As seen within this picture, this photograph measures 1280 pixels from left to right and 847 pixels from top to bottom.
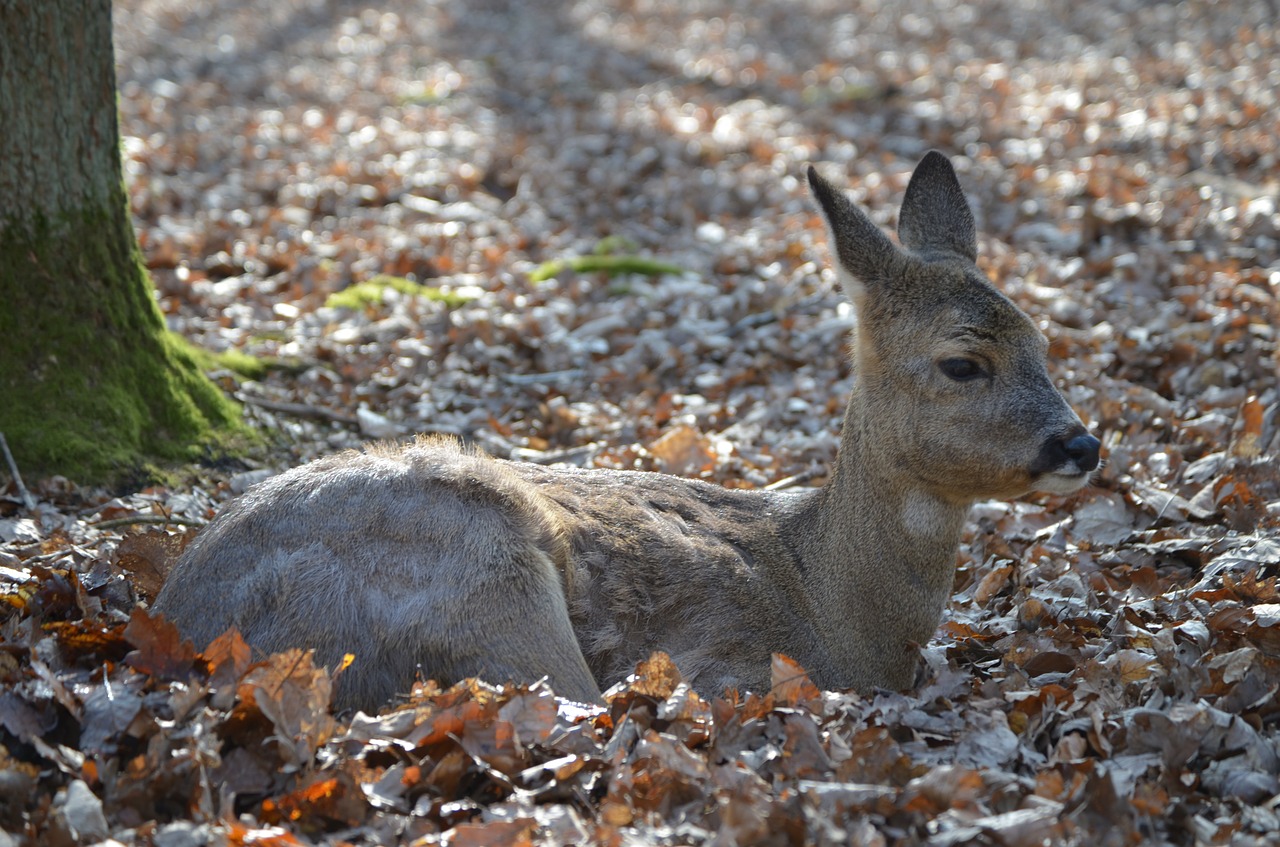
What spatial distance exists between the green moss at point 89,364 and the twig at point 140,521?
0.56 metres

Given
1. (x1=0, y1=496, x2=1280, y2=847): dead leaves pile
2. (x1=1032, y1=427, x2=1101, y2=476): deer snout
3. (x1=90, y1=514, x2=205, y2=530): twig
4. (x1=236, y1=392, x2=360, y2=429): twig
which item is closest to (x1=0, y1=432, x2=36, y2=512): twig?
(x1=90, y1=514, x2=205, y2=530): twig

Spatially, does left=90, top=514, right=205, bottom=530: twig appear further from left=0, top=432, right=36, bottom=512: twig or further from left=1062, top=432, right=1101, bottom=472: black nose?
left=1062, top=432, right=1101, bottom=472: black nose

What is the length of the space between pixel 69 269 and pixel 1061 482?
16.7 feet

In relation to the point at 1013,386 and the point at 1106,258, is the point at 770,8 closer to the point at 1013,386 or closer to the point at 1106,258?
the point at 1106,258

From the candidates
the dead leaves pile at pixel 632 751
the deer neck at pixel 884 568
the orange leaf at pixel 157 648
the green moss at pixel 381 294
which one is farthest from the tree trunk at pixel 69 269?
the deer neck at pixel 884 568

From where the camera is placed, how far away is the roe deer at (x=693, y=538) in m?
4.34

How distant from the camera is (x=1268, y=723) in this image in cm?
400

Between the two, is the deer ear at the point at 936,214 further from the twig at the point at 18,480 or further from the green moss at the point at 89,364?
the twig at the point at 18,480

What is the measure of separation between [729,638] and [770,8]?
2309 cm

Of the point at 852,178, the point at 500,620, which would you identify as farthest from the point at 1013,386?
the point at 852,178

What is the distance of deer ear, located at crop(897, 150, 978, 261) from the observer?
5.62 metres

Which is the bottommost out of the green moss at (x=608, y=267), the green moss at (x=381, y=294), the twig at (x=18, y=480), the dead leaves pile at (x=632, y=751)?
the dead leaves pile at (x=632, y=751)

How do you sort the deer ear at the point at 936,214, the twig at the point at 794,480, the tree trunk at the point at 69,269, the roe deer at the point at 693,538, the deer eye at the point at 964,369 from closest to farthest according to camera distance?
1. the roe deer at the point at 693,538
2. the deer eye at the point at 964,369
3. the deer ear at the point at 936,214
4. the tree trunk at the point at 69,269
5. the twig at the point at 794,480

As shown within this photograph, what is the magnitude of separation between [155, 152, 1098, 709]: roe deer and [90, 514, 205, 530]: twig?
1336 mm
